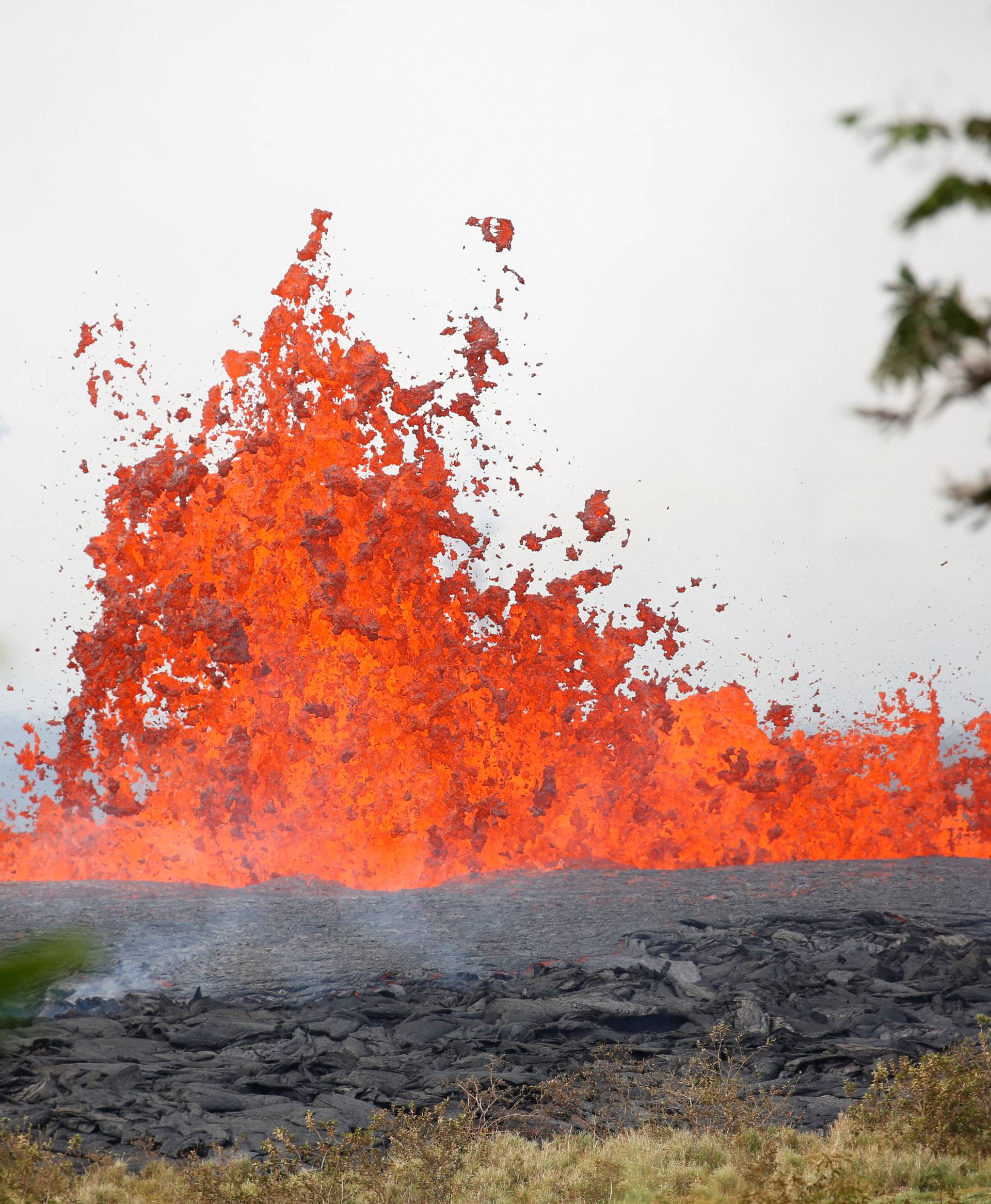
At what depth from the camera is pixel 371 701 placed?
2394cm

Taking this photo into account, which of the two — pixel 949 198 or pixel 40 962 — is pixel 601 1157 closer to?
pixel 949 198

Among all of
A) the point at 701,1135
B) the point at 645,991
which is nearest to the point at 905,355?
the point at 701,1135

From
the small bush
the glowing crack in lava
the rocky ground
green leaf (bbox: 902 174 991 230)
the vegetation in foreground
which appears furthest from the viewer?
the glowing crack in lava

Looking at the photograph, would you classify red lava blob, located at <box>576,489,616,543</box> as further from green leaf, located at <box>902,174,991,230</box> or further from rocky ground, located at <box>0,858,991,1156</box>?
green leaf, located at <box>902,174,991,230</box>

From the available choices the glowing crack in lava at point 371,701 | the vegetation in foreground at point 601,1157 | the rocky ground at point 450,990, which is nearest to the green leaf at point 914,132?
the vegetation in foreground at point 601,1157

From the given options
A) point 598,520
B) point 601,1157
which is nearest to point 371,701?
point 598,520

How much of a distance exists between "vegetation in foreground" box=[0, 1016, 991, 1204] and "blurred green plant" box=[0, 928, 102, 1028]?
6.71 meters

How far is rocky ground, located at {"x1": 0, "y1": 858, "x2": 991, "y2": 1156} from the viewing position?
988 cm

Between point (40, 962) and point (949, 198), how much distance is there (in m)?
2.64

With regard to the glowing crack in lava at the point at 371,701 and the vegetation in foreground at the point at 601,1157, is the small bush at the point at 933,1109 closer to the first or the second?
the vegetation in foreground at the point at 601,1157

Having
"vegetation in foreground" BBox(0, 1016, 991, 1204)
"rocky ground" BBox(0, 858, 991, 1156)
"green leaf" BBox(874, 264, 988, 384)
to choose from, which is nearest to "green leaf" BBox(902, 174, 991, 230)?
"green leaf" BBox(874, 264, 988, 384)

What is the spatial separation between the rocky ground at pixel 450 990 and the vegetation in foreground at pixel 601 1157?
58 cm

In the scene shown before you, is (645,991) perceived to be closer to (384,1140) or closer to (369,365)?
(384,1140)

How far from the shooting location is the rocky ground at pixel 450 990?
9883mm
